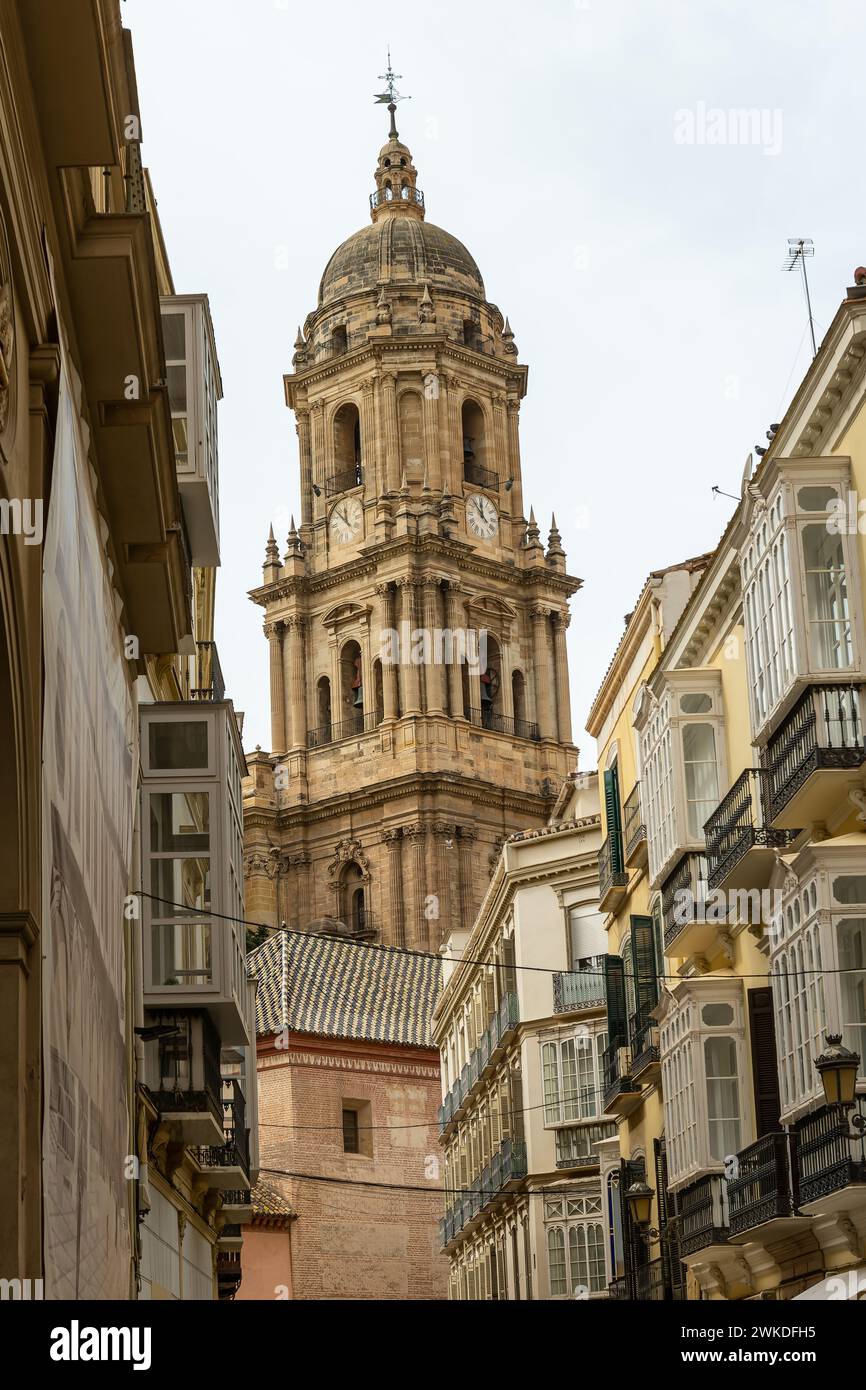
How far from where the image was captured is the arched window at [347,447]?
229 ft

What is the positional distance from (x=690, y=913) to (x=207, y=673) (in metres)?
7.31

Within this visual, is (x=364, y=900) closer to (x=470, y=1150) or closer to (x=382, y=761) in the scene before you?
(x=382, y=761)

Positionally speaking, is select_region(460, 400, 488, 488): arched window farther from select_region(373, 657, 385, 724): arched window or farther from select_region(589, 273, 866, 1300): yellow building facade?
select_region(589, 273, 866, 1300): yellow building facade

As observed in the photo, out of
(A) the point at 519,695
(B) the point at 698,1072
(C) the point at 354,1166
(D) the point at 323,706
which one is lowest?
Answer: (B) the point at 698,1072

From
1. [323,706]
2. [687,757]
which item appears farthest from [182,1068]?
[323,706]

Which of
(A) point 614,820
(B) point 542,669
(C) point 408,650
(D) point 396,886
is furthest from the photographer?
(B) point 542,669

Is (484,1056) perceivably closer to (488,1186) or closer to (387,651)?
(488,1186)

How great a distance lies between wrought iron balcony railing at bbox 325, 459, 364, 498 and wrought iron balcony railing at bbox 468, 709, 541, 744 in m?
8.61

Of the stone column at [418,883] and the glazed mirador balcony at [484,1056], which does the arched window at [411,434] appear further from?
the glazed mirador balcony at [484,1056]

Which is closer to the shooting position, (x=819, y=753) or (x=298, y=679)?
(x=819, y=753)

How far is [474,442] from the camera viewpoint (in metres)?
71.0

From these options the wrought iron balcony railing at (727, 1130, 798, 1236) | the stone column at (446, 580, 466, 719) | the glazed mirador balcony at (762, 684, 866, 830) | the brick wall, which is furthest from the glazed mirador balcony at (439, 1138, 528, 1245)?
the stone column at (446, 580, 466, 719)
